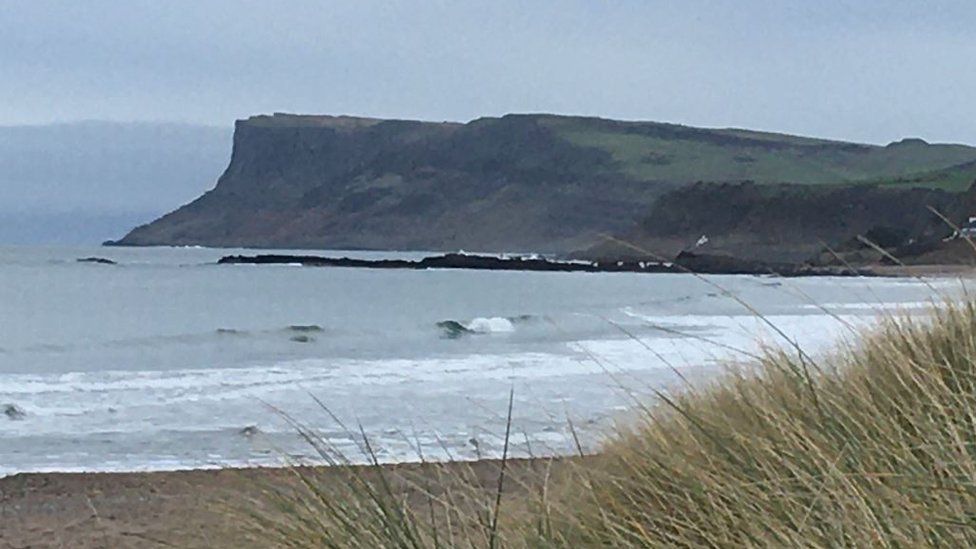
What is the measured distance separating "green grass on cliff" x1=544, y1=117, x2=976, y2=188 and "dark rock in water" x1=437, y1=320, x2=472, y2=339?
104 meters

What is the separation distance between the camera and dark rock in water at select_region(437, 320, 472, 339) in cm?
2943

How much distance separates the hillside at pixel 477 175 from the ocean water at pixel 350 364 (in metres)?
81.3

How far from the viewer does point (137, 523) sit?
8.59 metres

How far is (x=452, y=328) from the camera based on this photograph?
103ft

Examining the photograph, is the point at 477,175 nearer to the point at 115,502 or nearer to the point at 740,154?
the point at 740,154

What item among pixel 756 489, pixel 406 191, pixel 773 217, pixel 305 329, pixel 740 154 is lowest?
pixel 305 329

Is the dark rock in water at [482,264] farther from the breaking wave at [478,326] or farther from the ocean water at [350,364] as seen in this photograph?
the breaking wave at [478,326]

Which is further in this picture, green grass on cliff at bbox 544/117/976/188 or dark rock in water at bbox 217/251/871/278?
green grass on cliff at bbox 544/117/976/188

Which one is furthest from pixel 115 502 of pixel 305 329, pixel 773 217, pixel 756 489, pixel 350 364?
pixel 773 217

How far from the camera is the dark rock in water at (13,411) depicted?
1492 cm

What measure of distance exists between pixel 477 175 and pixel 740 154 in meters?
27.2

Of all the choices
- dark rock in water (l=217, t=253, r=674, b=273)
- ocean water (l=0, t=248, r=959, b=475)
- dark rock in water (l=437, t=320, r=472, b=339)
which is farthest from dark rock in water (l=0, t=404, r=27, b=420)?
dark rock in water (l=217, t=253, r=674, b=273)

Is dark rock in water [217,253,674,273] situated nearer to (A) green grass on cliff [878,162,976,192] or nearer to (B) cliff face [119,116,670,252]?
(A) green grass on cliff [878,162,976,192]

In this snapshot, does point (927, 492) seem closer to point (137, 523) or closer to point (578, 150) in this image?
point (137, 523)
